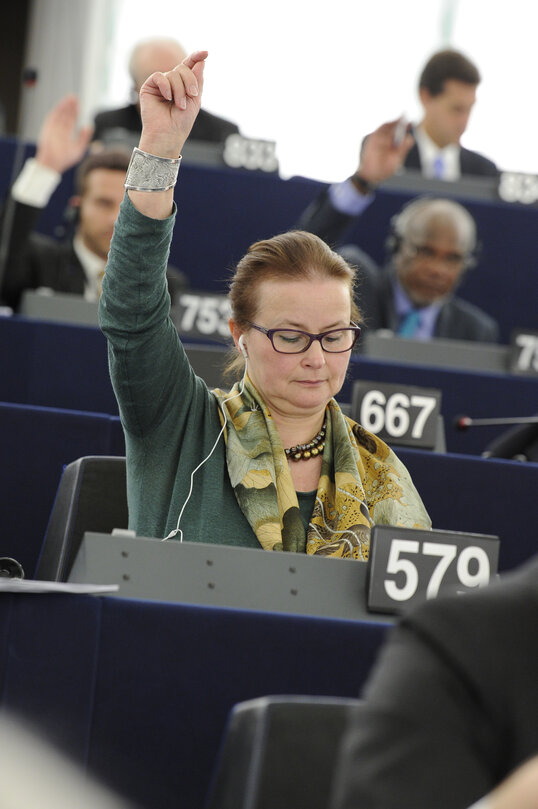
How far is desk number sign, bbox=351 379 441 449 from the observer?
2650mm

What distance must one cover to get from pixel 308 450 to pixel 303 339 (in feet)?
0.55

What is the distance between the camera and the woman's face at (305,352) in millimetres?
1983

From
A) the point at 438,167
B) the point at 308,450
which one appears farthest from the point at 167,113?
the point at 438,167

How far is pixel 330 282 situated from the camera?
2012 mm

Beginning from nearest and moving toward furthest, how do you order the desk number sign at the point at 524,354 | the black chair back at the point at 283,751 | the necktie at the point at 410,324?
the black chair back at the point at 283,751 → the desk number sign at the point at 524,354 → the necktie at the point at 410,324

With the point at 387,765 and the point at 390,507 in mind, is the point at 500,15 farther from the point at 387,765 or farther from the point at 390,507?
the point at 387,765

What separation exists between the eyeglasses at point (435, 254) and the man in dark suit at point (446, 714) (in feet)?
11.1

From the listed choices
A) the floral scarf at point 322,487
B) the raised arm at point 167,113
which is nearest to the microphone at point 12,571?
the floral scarf at point 322,487

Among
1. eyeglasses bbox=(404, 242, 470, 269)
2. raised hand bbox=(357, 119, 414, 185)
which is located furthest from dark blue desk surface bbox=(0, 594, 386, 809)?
eyeglasses bbox=(404, 242, 470, 269)

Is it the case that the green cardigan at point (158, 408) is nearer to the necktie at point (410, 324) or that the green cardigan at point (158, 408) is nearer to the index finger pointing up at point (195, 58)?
the index finger pointing up at point (195, 58)

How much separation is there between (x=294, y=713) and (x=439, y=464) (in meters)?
1.53

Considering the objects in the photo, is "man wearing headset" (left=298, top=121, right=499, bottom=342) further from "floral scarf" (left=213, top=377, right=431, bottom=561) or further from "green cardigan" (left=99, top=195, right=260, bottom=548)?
"green cardigan" (left=99, top=195, right=260, bottom=548)

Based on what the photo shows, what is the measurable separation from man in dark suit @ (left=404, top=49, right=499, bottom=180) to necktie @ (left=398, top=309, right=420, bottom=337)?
1.22 m

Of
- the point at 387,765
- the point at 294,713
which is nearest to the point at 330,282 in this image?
the point at 294,713
